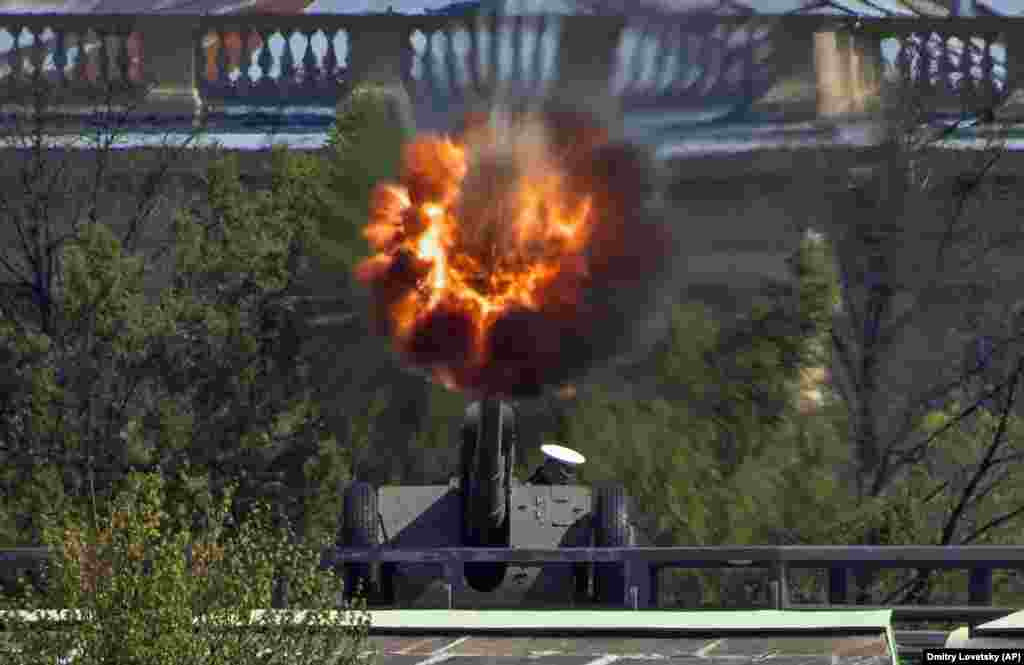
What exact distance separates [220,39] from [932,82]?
8.64m

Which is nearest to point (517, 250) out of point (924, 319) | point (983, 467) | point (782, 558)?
point (782, 558)

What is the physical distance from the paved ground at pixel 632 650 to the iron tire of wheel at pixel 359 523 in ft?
18.2

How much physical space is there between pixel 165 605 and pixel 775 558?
607 cm

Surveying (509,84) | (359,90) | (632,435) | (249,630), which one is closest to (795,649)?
(249,630)

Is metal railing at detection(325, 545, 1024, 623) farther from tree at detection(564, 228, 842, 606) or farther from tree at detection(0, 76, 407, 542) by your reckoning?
tree at detection(0, 76, 407, 542)

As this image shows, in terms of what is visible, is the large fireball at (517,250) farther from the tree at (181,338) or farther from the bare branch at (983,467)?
the bare branch at (983,467)

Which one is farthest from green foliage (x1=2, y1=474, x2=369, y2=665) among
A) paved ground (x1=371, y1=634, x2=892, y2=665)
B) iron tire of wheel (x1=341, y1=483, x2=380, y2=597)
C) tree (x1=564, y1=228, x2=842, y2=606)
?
tree (x1=564, y1=228, x2=842, y2=606)

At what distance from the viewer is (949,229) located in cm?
4197

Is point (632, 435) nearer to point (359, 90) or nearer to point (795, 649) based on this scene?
point (359, 90)

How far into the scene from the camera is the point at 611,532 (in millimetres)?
35000

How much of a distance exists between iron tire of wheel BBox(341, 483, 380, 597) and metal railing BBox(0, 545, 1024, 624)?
2507 mm

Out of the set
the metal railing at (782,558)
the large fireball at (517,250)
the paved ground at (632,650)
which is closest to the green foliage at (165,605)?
the paved ground at (632,650)

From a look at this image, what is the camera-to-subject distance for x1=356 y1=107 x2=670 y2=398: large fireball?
3300 cm

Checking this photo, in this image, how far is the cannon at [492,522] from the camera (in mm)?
34625
